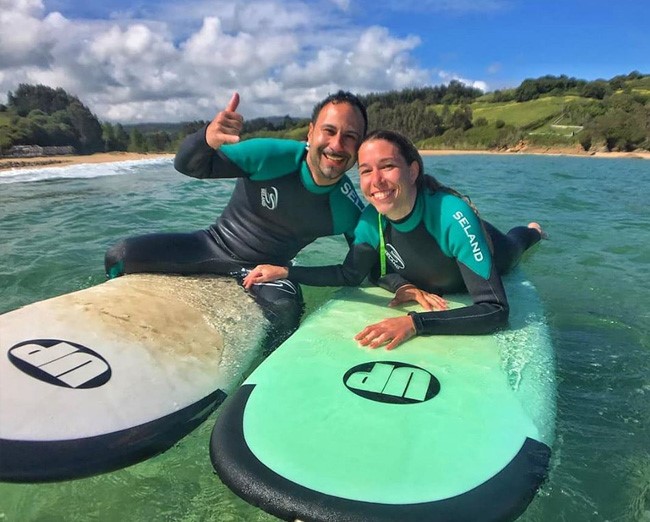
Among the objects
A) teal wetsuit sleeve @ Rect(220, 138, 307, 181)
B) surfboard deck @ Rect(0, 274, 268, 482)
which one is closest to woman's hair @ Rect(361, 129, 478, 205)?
teal wetsuit sleeve @ Rect(220, 138, 307, 181)

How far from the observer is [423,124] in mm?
77938

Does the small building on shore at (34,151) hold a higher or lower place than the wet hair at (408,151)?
lower

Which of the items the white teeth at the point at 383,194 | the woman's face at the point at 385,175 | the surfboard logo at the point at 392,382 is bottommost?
the surfboard logo at the point at 392,382

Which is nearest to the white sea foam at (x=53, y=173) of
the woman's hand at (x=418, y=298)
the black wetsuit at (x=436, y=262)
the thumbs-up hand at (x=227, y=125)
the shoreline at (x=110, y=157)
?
the shoreline at (x=110, y=157)

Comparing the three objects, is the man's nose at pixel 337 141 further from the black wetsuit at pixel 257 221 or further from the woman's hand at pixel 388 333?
the woman's hand at pixel 388 333

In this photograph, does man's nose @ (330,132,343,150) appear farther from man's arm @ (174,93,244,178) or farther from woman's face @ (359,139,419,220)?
man's arm @ (174,93,244,178)

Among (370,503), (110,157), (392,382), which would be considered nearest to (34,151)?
(110,157)

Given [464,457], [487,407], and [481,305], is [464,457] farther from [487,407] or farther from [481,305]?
[481,305]

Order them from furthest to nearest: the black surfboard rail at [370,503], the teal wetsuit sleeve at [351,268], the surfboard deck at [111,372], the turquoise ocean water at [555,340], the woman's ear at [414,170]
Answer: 1. the teal wetsuit sleeve at [351,268]
2. the woman's ear at [414,170]
3. the turquoise ocean water at [555,340]
4. the surfboard deck at [111,372]
5. the black surfboard rail at [370,503]

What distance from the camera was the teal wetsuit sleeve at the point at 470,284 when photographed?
300 cm

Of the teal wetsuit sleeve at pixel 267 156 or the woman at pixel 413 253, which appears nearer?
the woman at pixel 413 253

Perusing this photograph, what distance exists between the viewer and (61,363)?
247 centimetres

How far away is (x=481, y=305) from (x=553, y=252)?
4.36 meters

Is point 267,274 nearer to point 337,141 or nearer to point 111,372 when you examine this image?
point 337,141
